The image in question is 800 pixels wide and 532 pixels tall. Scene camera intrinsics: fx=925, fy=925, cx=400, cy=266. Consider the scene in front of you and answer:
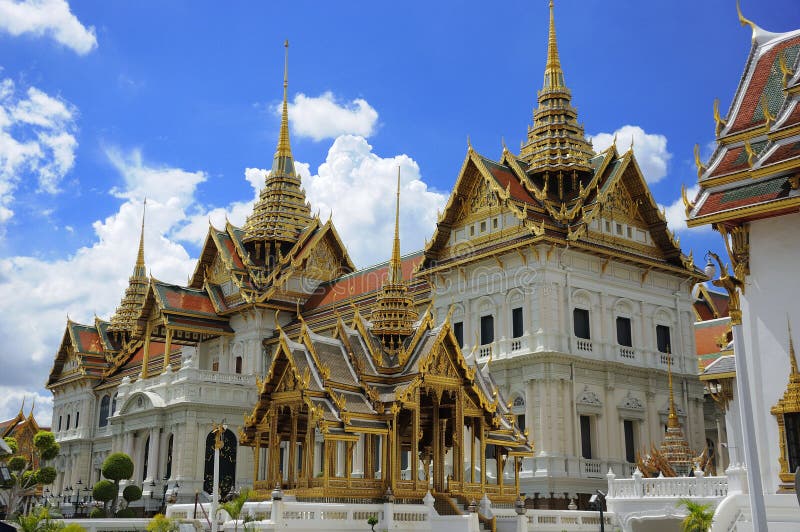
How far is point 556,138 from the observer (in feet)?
119

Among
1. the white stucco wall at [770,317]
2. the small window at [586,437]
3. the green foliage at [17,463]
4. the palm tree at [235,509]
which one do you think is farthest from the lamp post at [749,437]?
the green foliage at [17,463]

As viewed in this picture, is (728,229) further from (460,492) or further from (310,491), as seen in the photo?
(310,491)

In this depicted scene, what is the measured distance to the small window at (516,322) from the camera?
31391mm

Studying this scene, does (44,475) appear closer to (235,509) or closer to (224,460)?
(224,460)

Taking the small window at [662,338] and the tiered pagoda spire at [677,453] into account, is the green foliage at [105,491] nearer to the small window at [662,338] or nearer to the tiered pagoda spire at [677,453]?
the tiered pagoda spire at [677,453]

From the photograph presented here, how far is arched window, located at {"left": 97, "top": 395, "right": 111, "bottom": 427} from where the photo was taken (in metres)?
55.2

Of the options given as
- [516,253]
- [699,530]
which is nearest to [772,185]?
[699,530]

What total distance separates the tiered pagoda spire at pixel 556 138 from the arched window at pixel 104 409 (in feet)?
103

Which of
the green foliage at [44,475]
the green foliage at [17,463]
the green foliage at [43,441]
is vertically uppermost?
the green foliage at [43,441]

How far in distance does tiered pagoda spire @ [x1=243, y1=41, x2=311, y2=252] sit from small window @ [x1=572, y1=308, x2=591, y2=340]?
20.8m

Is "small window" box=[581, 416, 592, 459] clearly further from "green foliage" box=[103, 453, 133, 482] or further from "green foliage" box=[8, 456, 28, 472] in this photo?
"green foliage" box=[8, 456, 28, 472]

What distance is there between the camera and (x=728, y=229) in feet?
51.4

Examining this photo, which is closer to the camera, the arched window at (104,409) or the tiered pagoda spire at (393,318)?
the tiered pagoda spire at (393,318)

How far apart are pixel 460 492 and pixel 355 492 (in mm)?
2578
